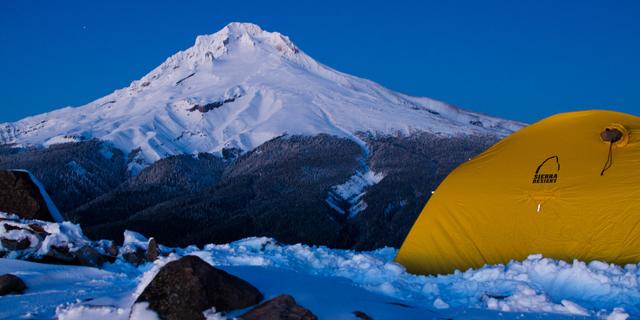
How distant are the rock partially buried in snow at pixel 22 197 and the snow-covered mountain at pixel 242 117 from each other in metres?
112

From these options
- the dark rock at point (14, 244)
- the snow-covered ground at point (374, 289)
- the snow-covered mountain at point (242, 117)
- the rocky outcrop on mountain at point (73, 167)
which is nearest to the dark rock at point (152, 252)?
the snow-covered ground at point (374, 289)

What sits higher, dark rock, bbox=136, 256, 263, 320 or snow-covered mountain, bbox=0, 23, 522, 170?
snow-covered mountain, bbox=0, 23, 522, 170

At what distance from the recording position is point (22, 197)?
16578 mm

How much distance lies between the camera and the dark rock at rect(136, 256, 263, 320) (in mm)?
7809

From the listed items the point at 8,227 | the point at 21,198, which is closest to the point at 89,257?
the point at 8,227

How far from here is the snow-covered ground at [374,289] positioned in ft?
28.2

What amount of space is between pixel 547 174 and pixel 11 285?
35.2 ft

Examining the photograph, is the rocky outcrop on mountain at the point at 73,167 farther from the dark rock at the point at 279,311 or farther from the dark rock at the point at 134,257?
the dark rock at the point at 279,311

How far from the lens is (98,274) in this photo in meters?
12.3

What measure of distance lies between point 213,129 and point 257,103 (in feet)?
61.7

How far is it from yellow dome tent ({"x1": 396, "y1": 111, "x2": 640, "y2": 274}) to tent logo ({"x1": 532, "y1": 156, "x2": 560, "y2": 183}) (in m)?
0.02

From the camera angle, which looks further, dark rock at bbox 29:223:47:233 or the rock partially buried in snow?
the rock partially buried in snow

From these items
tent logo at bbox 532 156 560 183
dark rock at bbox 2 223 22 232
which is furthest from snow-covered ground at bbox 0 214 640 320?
tent logo at bbox 532 156 560 183

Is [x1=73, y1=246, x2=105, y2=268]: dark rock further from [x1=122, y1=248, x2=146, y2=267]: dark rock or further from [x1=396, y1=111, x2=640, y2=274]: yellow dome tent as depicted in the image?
[x1=396, y1=111, x2=640, y2=274]: yellow dome tent
